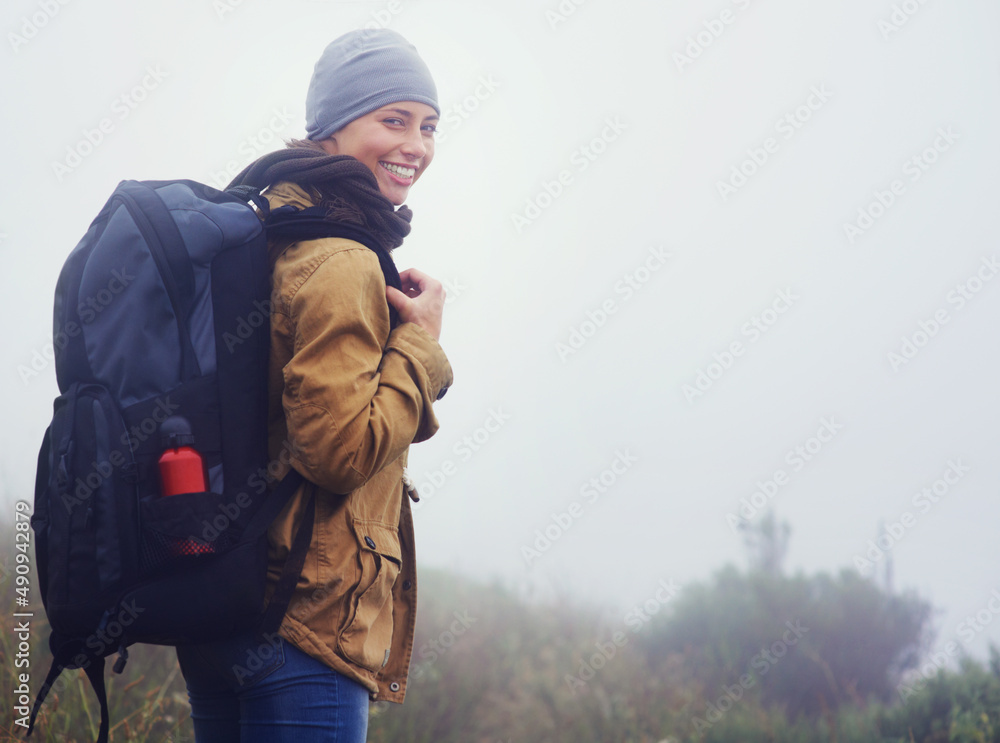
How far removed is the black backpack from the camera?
1.33 metres

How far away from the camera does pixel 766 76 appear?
94938 millimetres

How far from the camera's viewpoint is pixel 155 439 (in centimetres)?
138

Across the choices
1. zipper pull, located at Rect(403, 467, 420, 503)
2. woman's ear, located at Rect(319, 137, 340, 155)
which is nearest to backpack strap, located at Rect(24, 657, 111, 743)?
zipper pull, located at Rect(403, 467, 420, 503)

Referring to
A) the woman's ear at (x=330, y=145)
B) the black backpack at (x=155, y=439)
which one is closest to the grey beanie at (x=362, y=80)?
the woman's ear at (x=330, y=145)

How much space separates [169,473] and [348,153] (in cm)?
94

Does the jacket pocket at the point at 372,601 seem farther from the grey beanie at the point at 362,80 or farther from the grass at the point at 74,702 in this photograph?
the grass at the point at 74,702

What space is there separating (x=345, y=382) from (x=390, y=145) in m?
0.74

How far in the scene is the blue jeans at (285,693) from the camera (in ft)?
4.64

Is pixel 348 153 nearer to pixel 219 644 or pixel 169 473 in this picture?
pixel 169 473

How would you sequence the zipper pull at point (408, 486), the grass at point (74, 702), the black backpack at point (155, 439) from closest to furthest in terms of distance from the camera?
1. the black backpack at point (155, 439)
2. the zipper pull at point (408, 486)
3. the grass at point (74, 702)

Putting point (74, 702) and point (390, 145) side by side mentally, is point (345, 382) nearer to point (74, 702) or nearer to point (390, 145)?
point (390, 145)

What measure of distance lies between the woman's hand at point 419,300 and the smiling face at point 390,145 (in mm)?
251

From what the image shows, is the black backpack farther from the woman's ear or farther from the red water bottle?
the woman's ear

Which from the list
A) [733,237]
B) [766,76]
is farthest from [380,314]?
[766,76]
